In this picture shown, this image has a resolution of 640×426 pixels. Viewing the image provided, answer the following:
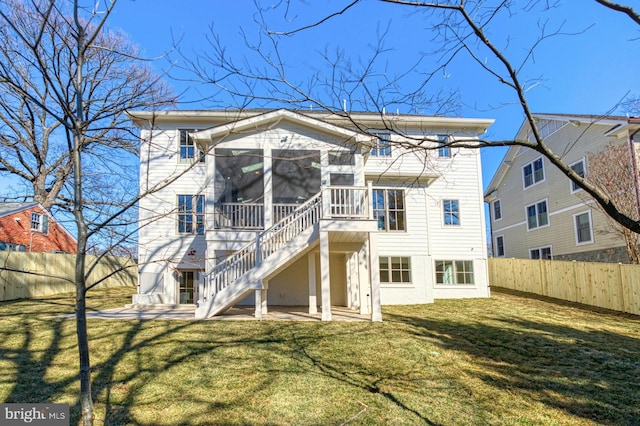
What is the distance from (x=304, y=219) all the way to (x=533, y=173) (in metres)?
15.6

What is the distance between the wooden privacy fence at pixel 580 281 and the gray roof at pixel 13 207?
947 inches

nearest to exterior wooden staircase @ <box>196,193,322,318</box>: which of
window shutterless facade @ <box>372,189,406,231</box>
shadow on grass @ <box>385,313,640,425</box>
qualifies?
shadow on grass @ <box>385,313,640,425</box>

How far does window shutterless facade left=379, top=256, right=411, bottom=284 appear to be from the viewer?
1339 cm

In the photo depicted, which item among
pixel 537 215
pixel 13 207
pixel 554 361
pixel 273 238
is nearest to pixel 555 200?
pixel 537 215

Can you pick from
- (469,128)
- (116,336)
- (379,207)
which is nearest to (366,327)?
(116,336)

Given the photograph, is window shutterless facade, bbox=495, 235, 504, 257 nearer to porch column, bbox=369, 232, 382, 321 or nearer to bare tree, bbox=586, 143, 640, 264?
bare tree, bbox=586, 143, 640, 264

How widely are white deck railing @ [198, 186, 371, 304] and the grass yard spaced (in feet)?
3.72

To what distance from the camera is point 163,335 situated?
7.23m

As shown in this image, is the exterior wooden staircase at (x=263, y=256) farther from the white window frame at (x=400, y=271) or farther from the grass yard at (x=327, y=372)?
the white window frame at (x=400, y=271)

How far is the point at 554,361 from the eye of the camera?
6523mm

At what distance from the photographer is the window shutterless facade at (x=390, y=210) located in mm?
13641

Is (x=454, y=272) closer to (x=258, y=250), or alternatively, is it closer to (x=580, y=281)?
(x=580, y=281)

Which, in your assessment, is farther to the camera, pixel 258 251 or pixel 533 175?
pixel 533 175

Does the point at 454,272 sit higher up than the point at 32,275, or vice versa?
the point at 32,275
